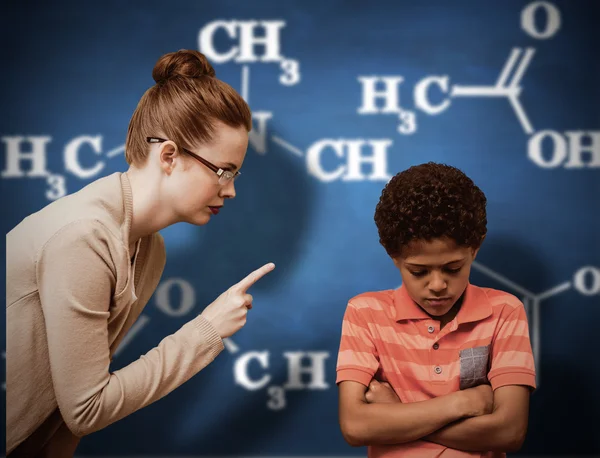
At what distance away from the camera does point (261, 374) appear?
1775 millimetres

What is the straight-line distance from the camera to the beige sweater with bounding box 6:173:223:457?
1209 millimetres

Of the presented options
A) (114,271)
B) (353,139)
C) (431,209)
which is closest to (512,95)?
(353,139)

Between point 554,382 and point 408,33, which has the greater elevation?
point 408,33

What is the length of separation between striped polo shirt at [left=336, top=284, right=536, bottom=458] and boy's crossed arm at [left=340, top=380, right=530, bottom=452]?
1.3 inches

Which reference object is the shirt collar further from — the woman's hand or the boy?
the woman's hand

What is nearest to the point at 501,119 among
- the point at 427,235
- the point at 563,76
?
the point at 563,76

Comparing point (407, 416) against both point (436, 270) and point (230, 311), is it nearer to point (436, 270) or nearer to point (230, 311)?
point (436, 270)

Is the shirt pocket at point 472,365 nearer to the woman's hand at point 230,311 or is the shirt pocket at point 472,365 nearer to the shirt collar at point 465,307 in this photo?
the shirt collar at point 465,307

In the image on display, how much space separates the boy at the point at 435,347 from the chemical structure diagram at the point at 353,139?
477 mm

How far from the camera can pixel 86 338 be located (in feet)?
4.00

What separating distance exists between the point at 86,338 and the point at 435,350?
2.35 feet

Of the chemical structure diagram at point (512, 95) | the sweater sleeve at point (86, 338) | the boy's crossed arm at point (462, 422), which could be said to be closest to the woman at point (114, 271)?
the sweater sleeve at point (86, 338)

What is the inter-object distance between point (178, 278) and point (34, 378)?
54 cm

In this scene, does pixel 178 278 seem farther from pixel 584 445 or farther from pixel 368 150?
pixel 584 445
